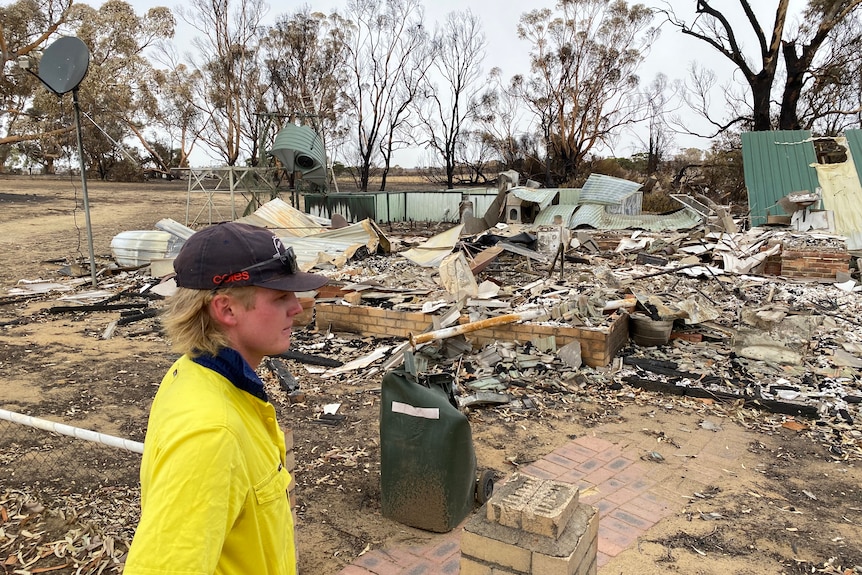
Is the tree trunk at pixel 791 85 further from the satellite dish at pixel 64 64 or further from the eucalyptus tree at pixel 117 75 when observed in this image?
the eucalyptus tree at pixel 117 75

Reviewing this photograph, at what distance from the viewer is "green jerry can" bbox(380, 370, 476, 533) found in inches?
135

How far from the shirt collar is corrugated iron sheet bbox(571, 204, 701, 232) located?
15.4 m

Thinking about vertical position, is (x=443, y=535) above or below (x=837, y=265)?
below

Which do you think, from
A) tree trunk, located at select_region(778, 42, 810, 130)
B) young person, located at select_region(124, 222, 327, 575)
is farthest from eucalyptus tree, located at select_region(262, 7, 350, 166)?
young person, located at select_region(124, 222, 327, 575)

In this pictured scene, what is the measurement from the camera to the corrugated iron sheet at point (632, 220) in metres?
15.4

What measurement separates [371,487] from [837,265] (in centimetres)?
953

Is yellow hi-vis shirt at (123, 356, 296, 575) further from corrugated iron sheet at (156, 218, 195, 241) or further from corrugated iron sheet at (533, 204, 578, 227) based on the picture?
corrugated iron sheet at (533, 204, 578, 227)

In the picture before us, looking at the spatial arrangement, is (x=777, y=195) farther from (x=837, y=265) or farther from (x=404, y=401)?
(x=404, y=401)

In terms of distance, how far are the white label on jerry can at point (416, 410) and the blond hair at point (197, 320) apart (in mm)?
2153

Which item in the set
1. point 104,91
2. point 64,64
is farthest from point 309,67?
point 64,64

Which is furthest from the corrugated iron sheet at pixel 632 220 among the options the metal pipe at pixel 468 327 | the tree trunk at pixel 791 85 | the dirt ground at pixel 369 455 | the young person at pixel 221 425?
the young person at pixel 221 425

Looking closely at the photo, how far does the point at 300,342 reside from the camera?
299 inches

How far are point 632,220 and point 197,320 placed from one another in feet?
53.8

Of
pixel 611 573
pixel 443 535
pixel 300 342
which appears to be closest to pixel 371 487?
pixel 443 535
